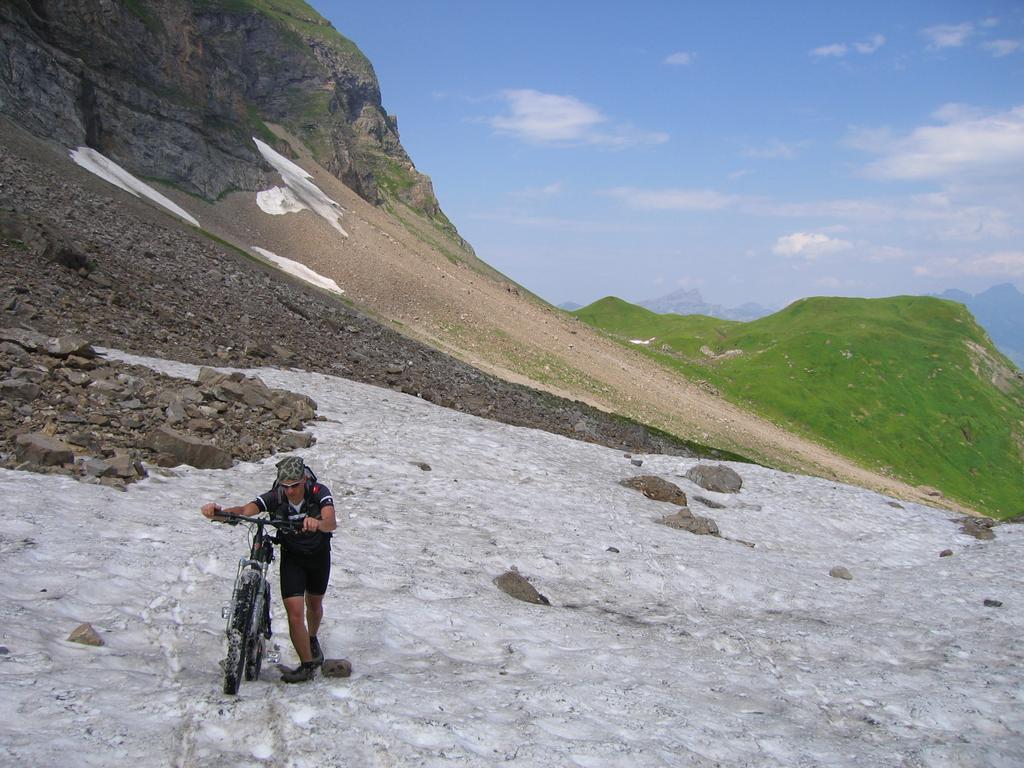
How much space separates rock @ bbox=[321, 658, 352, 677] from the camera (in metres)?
8.93

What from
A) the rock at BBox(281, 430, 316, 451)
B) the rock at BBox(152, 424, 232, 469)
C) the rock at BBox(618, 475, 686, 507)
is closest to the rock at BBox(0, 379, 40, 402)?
the rock at BBox(152, 424, 232, 469)

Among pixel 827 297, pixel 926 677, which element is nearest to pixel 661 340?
pixel 827 297

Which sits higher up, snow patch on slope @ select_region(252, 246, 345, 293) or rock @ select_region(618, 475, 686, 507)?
snow patch on slope @ select_region(252, 246, 345, 293)

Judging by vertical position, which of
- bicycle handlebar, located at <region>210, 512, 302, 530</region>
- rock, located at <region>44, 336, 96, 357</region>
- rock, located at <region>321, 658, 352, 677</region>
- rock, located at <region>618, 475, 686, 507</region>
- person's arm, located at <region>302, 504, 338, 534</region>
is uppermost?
rock, located at <region>44, 336, 96, 357</region>

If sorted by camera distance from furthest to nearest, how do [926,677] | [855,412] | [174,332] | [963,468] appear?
[855,412] < [963,468] < [174,332] < [926,677]

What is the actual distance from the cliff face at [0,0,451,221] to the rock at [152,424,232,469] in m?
43.0

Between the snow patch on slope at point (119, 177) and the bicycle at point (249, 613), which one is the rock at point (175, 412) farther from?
the snow patch on slope at point (119, 177)

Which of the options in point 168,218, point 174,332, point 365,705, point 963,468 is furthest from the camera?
point 963,468

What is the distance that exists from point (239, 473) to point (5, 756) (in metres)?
11.0

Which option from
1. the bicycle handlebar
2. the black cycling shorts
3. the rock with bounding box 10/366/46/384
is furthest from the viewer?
the rock with bounding box 10/366/46/384

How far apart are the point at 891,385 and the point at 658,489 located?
86140mm

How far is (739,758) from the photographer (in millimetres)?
8516

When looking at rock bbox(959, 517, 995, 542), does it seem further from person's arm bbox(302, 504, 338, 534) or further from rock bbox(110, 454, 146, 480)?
rock bbox(110, 454, 146, 480)

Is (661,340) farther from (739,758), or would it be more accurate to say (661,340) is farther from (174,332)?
(739,758)
